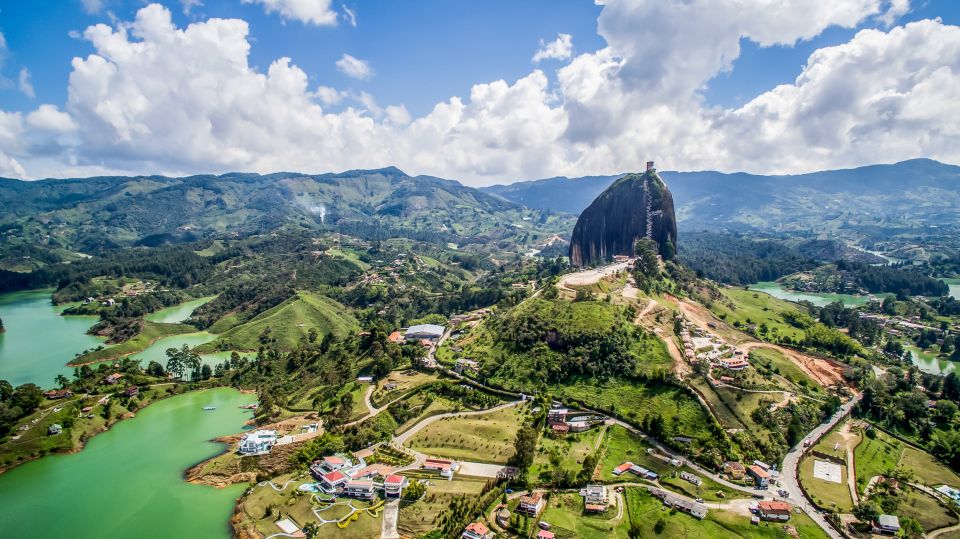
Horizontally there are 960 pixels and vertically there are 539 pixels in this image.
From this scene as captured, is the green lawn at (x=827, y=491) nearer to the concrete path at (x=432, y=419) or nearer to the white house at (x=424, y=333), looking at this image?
the concrete path at (x=432, y=419)

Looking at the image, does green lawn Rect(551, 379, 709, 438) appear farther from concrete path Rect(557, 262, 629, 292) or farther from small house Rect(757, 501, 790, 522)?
concrete path Rect(557, 262, 629, 292)

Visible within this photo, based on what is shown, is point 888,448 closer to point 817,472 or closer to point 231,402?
point 817,472

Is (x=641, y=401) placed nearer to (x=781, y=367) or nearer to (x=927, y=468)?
(x=781, y=367)

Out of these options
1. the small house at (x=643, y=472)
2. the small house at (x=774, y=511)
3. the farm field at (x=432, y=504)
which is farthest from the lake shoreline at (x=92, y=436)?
the small house at (x=774, y=511)

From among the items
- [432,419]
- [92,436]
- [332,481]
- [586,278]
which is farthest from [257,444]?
[586,278]

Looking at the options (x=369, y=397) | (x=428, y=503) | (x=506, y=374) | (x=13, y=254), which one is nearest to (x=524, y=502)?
(x=428, y=503)

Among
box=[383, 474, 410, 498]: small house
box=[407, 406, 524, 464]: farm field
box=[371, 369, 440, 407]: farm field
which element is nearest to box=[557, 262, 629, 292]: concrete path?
box=[371, 369, 440, 407]: farm field
